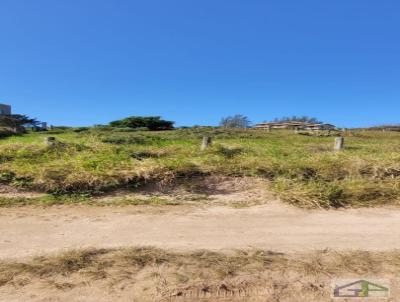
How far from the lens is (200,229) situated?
18.4 ft

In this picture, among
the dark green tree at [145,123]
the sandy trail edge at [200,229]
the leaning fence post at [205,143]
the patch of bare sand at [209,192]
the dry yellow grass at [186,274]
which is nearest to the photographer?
the dry yellow grass at [186,274]

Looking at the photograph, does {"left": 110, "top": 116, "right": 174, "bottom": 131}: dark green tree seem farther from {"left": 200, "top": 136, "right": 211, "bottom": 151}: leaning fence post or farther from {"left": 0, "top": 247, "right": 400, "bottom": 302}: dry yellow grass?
{"left": 0, "top": 247, "right": 400, "bottom": 302}: dry yellow grass

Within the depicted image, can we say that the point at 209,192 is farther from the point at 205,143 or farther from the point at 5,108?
the point at 5,108

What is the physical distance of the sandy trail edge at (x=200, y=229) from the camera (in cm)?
495

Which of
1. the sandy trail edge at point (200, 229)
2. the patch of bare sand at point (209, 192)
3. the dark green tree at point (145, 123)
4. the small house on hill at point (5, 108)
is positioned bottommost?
the sandy trail edge at point (200, 229)

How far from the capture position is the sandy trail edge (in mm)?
4949

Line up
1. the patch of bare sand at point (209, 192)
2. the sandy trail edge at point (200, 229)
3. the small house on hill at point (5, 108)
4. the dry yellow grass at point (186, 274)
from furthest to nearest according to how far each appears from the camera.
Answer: the small house on hill at point (5, 108)
the patch of bare sand at point (209, 192)
the sandy trail edge at point (200, 229)
the dry yellow grass at point (186, 274)

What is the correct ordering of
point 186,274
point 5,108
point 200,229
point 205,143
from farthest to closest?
point 5,108
point 205,143
point 200,229
point 186,274

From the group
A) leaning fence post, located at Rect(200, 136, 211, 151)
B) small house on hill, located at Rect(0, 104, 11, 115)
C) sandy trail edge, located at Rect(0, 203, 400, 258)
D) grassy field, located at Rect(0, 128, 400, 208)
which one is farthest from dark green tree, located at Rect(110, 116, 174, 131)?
small house on hill, located at Rect(0, 104, 11, 115)

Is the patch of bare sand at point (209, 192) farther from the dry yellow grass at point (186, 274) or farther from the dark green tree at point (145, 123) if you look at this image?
the dark green tree at point (145, 123)

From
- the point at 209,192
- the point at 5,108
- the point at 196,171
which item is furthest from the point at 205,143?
the point at 5,108

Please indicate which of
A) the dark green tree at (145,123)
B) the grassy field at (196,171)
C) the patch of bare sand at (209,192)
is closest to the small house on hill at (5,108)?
the dark green tree at (145,123)

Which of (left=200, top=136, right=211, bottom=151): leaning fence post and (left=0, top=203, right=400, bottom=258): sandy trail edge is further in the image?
(left=200, top=136, right=211, bottom=151): leaning fence post

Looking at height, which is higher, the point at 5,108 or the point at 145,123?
the point at 5,108
